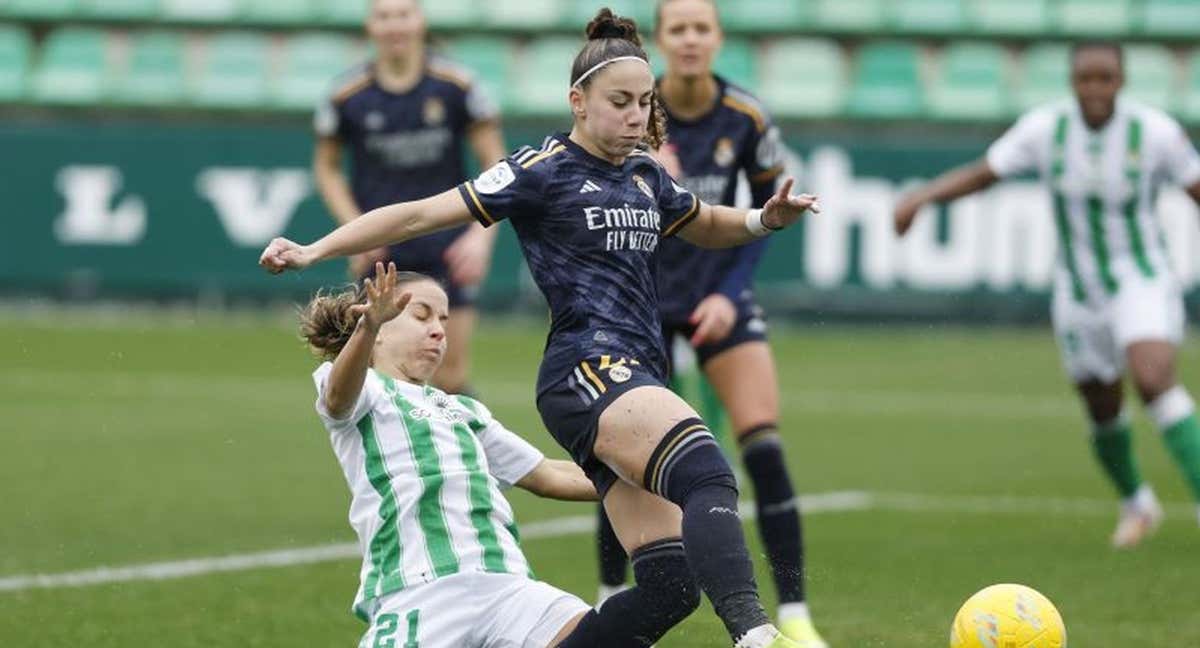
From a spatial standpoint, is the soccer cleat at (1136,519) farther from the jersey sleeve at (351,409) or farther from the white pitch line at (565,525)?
the jersey sleeve at (351,409)

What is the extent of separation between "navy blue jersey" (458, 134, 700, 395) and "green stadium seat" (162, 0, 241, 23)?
20.7 meters

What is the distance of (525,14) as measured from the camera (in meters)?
25.1

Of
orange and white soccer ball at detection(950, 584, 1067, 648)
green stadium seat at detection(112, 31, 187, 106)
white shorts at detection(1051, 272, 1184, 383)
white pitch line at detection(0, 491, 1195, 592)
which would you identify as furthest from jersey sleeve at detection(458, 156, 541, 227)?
green stadium seat at detection(112, 31, 187, 106)

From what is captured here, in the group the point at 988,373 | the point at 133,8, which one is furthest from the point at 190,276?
the point at 988,373

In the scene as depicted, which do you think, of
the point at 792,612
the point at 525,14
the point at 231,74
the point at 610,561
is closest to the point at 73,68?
the point at 231,74

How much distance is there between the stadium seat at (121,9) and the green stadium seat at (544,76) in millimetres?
4506

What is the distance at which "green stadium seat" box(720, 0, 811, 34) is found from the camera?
2453 cm

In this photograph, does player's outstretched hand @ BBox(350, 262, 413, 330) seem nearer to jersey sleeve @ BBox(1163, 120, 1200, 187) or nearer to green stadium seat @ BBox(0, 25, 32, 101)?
jersey sleeve @ BBox(1163, 120, 1200, 187)

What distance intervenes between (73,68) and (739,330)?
19.2m

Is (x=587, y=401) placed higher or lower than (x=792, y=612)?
higher

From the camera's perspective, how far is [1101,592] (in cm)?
787

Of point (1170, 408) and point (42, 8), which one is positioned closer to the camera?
point (1170, 408)

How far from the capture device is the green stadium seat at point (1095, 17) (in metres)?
24.0

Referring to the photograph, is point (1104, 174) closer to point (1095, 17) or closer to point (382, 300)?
point (382, 300)
